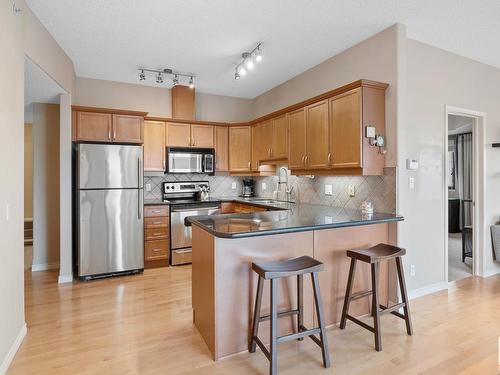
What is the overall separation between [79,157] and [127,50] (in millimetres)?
1435

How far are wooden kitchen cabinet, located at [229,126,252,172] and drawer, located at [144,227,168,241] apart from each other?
164 cm

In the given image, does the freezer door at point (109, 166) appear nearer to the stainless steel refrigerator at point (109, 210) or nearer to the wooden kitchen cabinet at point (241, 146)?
the stainless steel refrigerator at point (109, 210)

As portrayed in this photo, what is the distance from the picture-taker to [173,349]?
224 centimetres

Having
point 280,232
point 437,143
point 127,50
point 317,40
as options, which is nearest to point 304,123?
point 317,40

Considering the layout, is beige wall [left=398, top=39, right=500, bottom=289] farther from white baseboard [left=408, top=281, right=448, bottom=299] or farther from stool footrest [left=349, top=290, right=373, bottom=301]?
stool footrest [left=349, top=290, right=373, bottom=301]

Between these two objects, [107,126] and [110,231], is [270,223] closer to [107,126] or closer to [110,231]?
[110,231]

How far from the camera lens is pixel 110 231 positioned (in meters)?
3.89

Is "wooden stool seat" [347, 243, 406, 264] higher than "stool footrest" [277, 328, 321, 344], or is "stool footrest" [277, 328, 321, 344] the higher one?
"wooden stool seat" [347, 243, 406, 264]

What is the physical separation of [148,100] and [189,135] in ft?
2.90

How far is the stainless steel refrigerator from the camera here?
12.3 feet

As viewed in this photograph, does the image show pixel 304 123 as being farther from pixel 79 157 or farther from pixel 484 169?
pixel 79 157

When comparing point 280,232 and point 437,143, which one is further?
point 437,143

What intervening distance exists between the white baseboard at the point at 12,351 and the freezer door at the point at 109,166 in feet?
5.93

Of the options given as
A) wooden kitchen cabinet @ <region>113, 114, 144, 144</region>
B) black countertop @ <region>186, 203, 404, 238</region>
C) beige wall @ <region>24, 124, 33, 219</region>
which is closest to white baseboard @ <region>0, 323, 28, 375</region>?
black countertop @ <region>186, 203, 404, 238</region>
